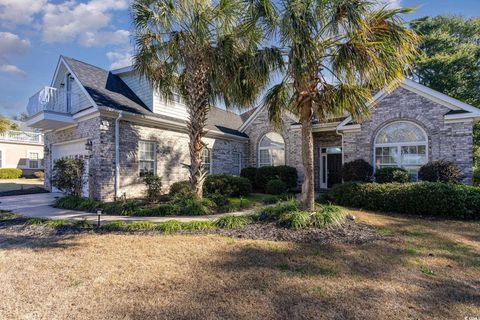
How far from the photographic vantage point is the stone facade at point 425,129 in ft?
35.4

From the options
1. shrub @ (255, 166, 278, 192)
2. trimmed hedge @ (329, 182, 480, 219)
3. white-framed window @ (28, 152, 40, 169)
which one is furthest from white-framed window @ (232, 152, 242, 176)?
white-framed window @ (28, 152, 40, 169)

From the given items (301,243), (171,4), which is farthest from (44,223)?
(171,4)

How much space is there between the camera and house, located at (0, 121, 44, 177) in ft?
85.0

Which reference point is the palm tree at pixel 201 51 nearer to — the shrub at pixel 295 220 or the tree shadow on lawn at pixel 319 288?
the shrub at pixel 295 220

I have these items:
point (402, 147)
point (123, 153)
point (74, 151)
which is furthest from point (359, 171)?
point (74, 151)

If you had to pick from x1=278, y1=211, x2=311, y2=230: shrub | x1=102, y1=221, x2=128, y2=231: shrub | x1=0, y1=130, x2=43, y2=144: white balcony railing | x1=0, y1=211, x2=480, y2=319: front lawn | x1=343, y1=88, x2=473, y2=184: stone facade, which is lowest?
x1=0, y1=211, x2=480, y2=319: front lawn

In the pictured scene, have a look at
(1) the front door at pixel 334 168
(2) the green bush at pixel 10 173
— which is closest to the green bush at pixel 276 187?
(1) the front door at pixel 334 168

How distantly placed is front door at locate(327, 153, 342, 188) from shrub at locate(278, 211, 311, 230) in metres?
9.24

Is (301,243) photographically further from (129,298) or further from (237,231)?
(129,298)

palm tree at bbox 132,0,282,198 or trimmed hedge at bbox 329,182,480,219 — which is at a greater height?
palm tree at bbox 132,0,282,198

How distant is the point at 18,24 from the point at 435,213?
2225 centimetres

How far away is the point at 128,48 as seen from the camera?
966 centimetres

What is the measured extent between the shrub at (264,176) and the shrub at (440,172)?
277 inches

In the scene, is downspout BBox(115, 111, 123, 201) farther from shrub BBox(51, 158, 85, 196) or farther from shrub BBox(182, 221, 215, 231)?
shrub BBox(182, 221, 215, 231)
